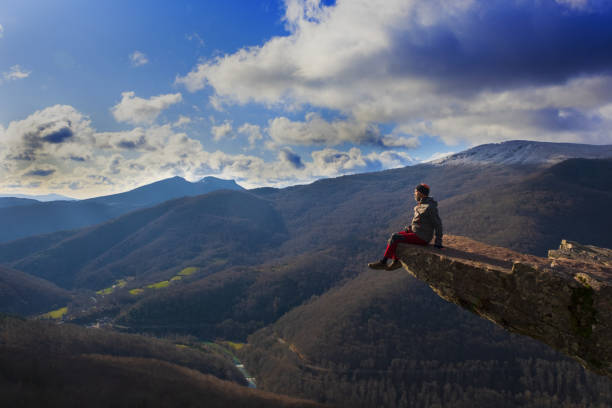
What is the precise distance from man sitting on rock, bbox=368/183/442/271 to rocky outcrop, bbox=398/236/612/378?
0.57 meters

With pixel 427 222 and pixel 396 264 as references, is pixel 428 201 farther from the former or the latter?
pixel 396 264

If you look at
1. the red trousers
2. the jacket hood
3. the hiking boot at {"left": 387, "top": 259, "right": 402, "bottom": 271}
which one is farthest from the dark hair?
the hiking boot at {"left": 387, "top": 259, "right": 402, "bottom": 271}

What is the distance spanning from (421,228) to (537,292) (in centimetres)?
475

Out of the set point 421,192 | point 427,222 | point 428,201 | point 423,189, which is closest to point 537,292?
point 427,222

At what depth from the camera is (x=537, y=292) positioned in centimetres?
1040

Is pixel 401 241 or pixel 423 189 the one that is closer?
pixel 401 241

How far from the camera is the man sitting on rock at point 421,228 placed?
44.3ft

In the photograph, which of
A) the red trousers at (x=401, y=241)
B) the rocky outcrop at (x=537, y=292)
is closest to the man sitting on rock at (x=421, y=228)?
the red trousers at (x=401, y=241)

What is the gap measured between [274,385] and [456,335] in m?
109

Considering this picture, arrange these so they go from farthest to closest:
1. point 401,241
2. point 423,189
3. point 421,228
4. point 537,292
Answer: point 423,189 → point 401,241 → point 421,228 → point 537,292

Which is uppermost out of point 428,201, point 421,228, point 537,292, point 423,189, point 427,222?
point 423,189

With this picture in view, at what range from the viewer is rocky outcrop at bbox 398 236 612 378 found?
955 cm

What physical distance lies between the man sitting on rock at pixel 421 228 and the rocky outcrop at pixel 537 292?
1.88 ft

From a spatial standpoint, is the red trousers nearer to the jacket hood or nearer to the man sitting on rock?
the man sitting on rock
